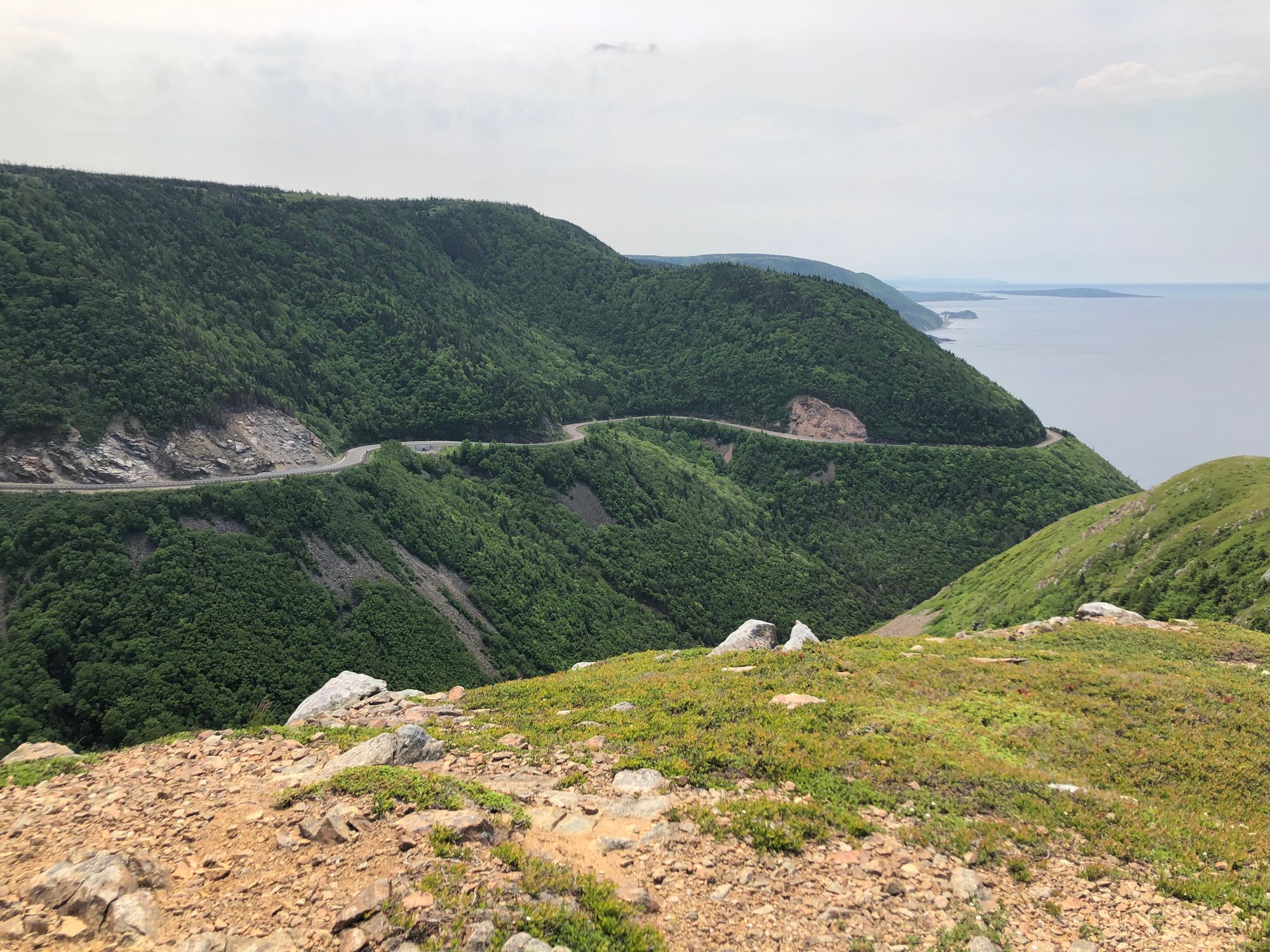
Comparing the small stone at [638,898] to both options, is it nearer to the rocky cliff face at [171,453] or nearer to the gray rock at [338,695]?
the gray rock at [338,695]

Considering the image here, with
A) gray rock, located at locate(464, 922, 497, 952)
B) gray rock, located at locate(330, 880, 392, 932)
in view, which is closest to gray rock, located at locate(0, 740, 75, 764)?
gray rock, located at locate(330, 880, 392, 932)

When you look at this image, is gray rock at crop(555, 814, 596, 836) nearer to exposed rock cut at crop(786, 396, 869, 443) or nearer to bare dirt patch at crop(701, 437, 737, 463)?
bare dirt patch at crop(701, 437, 737, 463)

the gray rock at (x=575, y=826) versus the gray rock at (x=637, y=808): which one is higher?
the gray rock at (x=575, y=826)

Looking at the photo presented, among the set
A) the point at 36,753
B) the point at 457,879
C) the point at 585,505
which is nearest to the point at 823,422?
the point at 585,505

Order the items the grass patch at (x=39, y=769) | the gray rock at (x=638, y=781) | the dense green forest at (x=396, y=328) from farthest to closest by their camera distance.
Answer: the dense green forest at (x=396, y=328) → the gray rock at (x=638, y=781) → the grass patch at (x=39, y=769)

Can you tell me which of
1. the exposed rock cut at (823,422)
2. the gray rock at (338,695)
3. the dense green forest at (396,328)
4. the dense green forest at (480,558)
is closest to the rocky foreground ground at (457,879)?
the gray rock at (338,695)

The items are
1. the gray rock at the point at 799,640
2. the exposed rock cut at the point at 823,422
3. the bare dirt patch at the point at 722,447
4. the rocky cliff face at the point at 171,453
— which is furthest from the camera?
the bare dirt patch at the point at 722,447
